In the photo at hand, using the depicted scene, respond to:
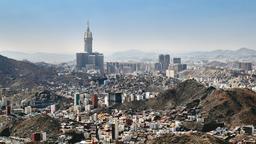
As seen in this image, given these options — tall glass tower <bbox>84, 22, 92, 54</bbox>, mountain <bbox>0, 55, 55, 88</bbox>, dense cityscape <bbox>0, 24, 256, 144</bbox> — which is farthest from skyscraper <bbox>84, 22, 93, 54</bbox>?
dense cityscape <bbox>0, 24, 256, 144</bbox>

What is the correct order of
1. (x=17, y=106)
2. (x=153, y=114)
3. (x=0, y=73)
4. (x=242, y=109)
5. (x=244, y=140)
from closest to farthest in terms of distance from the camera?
(x=244, y=140), (x=242, y=109), (x=153, y=114), (x=17, y=106), (x=0, y=73)

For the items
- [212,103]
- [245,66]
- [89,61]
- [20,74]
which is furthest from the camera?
[245,66]

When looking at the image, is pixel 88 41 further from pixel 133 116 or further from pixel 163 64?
pixel 133 116

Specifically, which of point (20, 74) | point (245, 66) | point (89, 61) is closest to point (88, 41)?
point (89, 61)

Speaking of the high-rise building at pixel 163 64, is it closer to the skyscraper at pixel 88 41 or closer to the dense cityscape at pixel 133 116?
the skyscraper at pixel 88 41

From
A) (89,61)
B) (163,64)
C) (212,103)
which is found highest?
(212,103)

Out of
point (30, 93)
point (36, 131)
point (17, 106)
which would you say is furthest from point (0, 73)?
point (36, 131)

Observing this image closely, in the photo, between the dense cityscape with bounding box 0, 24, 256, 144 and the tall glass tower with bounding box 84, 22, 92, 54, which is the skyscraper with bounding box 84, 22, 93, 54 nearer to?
the tall glass tower with bounding box 84, 22, 92, 54

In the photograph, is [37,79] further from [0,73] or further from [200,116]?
[200,116]
